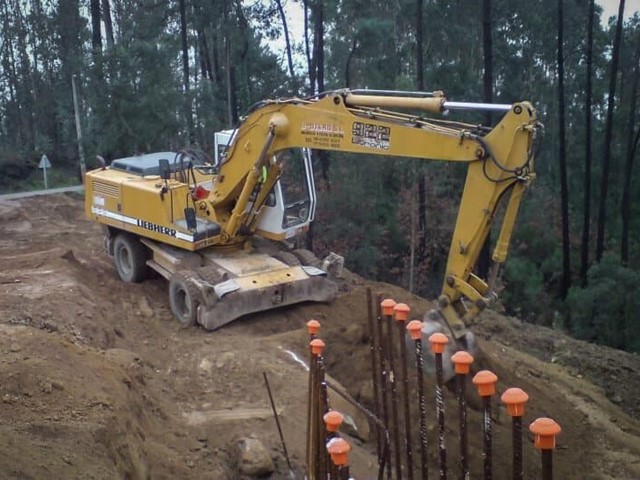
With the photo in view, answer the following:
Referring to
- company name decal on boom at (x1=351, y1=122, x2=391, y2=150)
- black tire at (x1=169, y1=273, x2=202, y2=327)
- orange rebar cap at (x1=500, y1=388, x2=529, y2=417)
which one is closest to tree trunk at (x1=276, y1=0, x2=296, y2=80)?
black tire at (x1=169, y1=273, x2=202, y2=327)

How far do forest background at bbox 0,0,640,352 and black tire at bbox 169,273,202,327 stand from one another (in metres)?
11.4

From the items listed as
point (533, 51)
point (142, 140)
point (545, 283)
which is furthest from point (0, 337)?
point (533, 51)

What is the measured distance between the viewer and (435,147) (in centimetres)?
874

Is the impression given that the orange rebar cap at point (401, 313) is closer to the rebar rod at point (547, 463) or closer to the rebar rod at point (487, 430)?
the rebar rod at point (487, 430)

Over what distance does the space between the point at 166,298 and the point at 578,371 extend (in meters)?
6.30

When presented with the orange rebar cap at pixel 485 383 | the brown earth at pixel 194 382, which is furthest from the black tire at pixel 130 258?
the orange rebar cap at pixel 485 383

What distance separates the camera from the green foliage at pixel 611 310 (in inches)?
768

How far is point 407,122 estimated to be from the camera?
359 inches

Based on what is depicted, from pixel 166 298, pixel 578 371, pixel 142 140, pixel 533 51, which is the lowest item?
pixel 578 371

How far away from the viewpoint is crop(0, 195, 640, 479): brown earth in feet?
22.3

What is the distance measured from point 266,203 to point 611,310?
11515 mm

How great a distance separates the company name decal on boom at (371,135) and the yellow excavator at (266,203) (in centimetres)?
1

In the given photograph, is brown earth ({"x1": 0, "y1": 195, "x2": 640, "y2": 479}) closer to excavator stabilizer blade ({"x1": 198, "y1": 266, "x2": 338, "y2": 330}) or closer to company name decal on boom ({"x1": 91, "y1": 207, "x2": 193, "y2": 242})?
excavator stabilizer blade ({"x1": 198, "y1": 266, "x2": 338, "y2": 330})

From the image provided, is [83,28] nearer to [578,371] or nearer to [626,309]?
[626,309]
